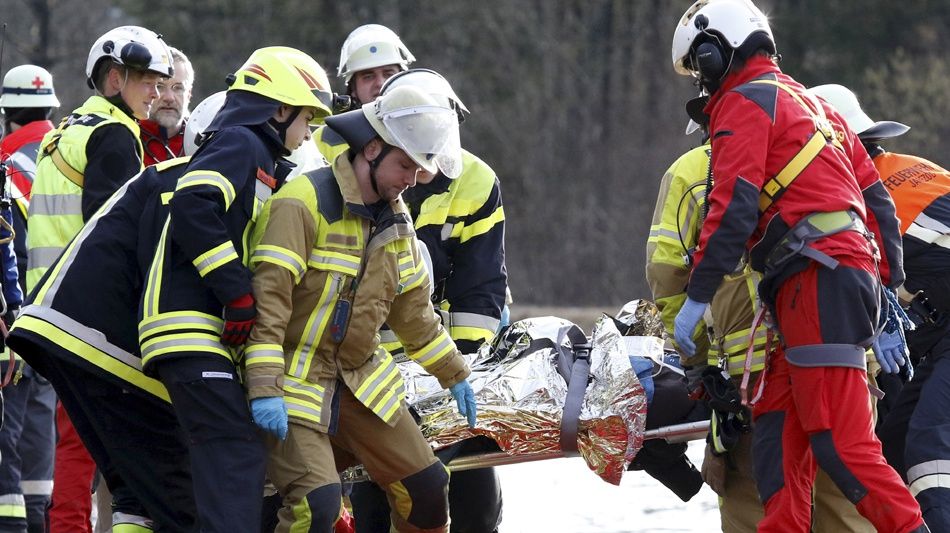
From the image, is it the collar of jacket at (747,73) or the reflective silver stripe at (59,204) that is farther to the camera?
the reflective silver stripe at (59,204)

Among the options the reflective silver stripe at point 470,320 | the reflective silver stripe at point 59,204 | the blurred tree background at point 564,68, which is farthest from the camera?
the blurred tree background at point 564,68

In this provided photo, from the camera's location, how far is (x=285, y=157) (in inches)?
210

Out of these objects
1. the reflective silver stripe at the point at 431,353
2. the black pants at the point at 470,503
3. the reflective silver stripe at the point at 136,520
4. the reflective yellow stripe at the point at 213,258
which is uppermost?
the reflective yellow stripe at the point at 213,258

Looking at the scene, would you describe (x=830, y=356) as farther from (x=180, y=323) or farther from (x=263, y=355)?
(x=180, y=323)

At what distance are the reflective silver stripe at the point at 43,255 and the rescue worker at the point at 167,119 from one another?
65 centimetres

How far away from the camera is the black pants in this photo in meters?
6.18

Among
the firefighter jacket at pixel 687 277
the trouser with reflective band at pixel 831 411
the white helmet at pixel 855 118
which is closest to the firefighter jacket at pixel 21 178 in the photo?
the firefighter jacket at pixel 687 277

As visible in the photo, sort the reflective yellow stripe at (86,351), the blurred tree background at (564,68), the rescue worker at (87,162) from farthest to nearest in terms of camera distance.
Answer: the blurred tree background at (564,68)
the rescue worker at (87,162)
the reflective yellow stripe at (86,351)

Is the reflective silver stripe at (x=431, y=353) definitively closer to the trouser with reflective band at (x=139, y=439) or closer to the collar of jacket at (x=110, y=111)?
the trouser with reflective band at (x=139, y=439)

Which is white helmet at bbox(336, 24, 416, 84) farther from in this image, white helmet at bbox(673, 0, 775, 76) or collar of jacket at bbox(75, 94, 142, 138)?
white helmet at bbox(673, 0, 775, 76)

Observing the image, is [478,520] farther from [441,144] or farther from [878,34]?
[878,34]

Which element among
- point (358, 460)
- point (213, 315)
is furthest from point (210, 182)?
point (358, 460)

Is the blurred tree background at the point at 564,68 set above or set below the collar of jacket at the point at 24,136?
below

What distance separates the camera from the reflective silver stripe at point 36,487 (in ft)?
24.3
